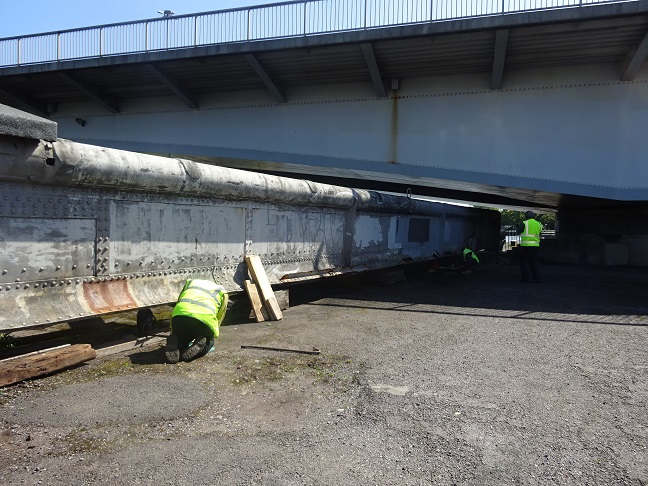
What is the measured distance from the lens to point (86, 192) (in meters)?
5.35

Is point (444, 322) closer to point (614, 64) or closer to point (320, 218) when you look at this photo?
point (320, 218)

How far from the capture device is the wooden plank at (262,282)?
7.55 metres

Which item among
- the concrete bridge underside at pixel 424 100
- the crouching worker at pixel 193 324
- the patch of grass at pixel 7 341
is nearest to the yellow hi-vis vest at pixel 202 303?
the crouching worker at pixel 193 324

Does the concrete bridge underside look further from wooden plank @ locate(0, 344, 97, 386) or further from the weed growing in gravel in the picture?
wooden plank @ locate(0, 344, 97, 386)

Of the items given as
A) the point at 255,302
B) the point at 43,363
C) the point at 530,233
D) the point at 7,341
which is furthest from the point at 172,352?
the point at 530,233

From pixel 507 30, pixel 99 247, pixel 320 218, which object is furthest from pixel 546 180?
pixel 99 247

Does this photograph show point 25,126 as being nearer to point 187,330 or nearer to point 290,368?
point 187,330

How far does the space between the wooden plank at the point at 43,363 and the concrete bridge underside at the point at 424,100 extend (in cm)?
1149

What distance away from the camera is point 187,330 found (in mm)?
5223

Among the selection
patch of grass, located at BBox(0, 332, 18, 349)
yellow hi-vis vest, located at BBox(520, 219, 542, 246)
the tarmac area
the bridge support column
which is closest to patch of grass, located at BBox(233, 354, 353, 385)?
the tarmac area

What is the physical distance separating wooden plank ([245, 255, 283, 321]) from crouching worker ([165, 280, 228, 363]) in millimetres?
2129

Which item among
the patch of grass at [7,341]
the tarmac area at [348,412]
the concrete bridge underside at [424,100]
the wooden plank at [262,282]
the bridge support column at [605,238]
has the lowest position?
the tarmac area at [348,412]

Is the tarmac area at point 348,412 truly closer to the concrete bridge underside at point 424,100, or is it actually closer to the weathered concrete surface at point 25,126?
the weathered concrete surface at point 25,126

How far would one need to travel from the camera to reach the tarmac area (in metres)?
3.00
